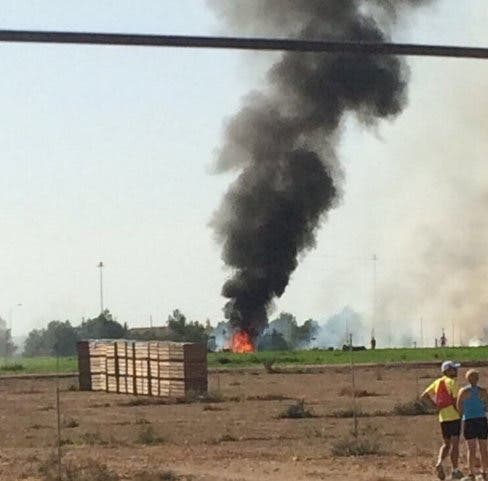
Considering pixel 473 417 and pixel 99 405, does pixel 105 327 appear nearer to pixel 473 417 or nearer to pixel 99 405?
pixel 99 405

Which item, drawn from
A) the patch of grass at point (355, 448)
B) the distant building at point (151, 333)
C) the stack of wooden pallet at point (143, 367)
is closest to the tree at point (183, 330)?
the distant building at point (151, 333)

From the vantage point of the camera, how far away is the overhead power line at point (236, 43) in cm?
1004

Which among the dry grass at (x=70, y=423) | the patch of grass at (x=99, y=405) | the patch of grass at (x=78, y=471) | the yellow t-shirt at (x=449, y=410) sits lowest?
the patch of grass at (x=78, y=471)

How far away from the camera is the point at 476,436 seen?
66.1ft

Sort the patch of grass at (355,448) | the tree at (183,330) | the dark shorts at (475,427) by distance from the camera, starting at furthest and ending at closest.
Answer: the tree at (183,330), the patch of grass at (355,448), the dark shorts at (475,427)

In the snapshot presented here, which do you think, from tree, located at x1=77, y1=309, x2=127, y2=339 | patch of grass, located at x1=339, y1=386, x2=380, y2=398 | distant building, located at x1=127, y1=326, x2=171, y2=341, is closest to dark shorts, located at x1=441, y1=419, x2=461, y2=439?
patch of grass, located at x1=339, y1=386, x2=380, y2=398

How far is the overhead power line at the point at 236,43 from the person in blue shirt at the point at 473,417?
9.80 metres

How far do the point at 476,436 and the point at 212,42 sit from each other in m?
11.2

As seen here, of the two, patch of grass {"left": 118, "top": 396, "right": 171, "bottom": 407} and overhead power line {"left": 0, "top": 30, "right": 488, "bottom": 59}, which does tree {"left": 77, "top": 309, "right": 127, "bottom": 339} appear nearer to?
patch of grass {"left": 118, "top": 396, "right": 171, "bottom": 407}

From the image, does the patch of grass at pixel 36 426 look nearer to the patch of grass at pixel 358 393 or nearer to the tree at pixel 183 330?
the patch of grass at pixel 358 393

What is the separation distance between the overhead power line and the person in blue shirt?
9.80 meters

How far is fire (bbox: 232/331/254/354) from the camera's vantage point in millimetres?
102125

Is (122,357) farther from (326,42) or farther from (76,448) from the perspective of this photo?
(326,42)

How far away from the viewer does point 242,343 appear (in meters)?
103
